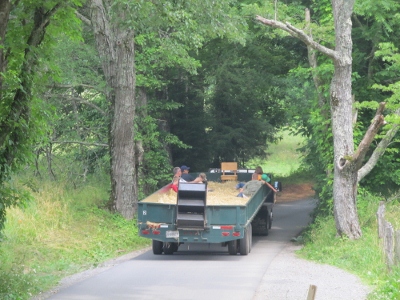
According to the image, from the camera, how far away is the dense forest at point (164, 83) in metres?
12.7

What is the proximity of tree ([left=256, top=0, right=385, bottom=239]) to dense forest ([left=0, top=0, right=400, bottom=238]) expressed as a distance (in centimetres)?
8

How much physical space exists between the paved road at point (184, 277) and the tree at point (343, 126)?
212 centimetres

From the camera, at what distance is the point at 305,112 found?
2750 centimetres

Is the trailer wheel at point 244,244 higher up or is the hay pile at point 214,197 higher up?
the hay pile at point 214,197

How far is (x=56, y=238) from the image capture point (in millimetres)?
18625

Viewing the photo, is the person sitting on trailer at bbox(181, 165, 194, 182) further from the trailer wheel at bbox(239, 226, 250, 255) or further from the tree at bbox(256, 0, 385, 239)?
the tree at bbox(256, 0, 385, 239)

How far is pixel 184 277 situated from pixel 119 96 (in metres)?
9.34

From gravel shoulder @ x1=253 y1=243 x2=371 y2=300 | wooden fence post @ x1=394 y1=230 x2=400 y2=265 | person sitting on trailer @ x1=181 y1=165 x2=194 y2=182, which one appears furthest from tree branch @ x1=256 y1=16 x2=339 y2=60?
wooden fence post @ x1=394 y1=230 x2=400 y2=265

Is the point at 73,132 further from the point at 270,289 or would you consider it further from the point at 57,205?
the point at 270,289

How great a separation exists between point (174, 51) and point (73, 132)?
16.7ft

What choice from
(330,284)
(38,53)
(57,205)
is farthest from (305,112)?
(38,53)

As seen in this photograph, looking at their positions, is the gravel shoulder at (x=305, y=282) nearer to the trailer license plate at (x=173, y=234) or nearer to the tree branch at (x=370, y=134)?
the trailer license plate at (x=173, y=234)

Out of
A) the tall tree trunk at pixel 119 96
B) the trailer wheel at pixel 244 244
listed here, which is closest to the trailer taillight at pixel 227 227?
the trailer wheel at pixel 244 244

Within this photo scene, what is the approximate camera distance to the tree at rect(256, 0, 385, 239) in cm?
2017
